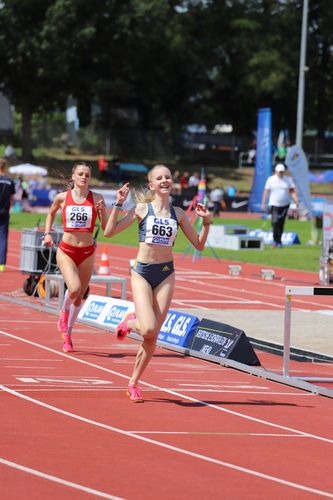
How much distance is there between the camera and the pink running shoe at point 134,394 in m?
11.0

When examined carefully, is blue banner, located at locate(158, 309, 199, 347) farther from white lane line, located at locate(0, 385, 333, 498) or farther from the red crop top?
white lane line, located at locate(0, 385, 333, 498)

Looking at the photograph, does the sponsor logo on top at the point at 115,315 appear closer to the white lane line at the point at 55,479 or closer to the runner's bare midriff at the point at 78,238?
the runner's bare midriff at the point at 78,238

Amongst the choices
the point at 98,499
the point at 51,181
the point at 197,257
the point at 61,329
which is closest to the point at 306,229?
the point at 197,257

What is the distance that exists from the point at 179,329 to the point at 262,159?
31.9 m

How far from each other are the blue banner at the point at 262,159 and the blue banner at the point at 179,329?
101 ft

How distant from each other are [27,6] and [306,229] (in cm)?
3587

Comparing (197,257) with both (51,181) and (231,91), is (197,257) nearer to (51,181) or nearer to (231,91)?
(51,181)

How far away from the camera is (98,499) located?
24.1ft

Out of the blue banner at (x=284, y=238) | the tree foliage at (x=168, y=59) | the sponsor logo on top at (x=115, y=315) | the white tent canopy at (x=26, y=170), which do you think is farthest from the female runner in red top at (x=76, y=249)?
the tree foliage at (x=168, y=59)

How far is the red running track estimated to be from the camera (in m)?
7.84

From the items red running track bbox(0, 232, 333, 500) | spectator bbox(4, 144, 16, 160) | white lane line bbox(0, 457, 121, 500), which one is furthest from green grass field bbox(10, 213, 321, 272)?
spectator bbox(4, 144, 16, 160)

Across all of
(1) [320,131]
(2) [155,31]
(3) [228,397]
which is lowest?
(3) [228,397]

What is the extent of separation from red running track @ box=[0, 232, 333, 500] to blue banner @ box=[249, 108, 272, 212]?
32138 millimetres

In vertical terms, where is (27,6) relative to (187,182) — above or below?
above
